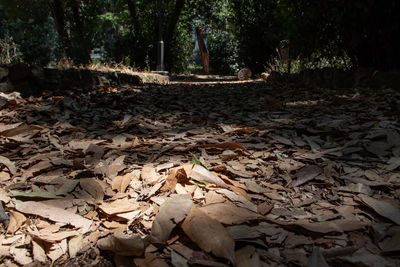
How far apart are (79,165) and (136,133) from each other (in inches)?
30.7

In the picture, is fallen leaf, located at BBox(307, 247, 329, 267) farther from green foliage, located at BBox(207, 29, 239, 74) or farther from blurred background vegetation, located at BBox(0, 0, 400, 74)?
green foliage, located at BBox(207, 29, 239, 74)

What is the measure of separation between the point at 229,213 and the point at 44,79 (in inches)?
146


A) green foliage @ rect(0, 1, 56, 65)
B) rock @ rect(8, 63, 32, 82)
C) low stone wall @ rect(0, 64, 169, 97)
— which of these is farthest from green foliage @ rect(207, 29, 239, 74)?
rock @ rect(8, 63, 32, 82)

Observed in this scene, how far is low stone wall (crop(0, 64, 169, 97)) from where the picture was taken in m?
3.62

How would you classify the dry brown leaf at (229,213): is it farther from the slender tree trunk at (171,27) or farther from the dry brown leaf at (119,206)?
the slender tree trunk at (171,27)

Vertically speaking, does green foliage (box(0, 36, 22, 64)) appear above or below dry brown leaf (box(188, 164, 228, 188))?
above

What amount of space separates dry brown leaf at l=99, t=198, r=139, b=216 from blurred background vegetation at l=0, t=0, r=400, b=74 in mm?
4099

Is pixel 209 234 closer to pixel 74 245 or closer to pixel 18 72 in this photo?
pixel 74 245

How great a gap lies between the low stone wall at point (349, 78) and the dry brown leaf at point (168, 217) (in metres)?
3.65

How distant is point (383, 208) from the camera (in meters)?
A: 1.17

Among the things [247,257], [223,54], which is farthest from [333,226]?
[223,54]

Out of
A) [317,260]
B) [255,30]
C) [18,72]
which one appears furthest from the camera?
[255,30]

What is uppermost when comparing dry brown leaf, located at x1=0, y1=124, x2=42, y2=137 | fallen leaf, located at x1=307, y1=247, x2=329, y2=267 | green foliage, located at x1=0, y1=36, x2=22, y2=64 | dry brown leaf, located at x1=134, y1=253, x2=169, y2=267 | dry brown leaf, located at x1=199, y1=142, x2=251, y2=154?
green foliage, located at x1=0, y1=36, x2=22, y2=64

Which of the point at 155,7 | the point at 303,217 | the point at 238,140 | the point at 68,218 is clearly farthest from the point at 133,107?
the point at 155,7
